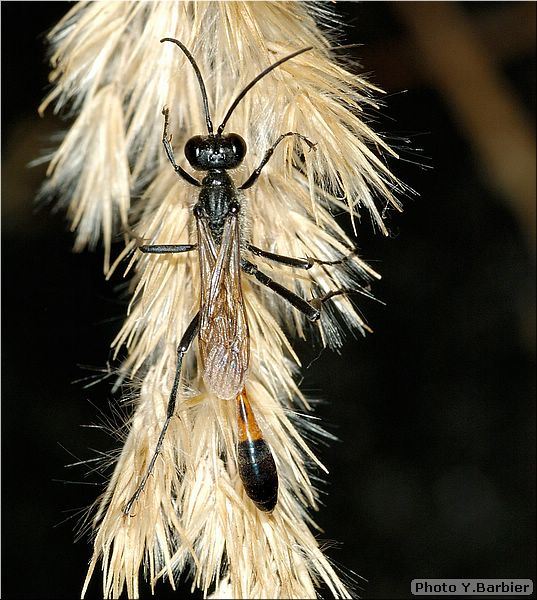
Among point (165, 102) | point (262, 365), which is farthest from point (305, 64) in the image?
point (262, 365)

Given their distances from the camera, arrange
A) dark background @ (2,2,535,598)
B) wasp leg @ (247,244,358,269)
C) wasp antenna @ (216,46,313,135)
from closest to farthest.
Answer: wasp antenna @ (216,46,313,135) → wasp leg @ (247,244,358,269) → dark background @ (2,2,535,598)

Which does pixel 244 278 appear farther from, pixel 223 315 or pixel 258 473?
pixel 258 473

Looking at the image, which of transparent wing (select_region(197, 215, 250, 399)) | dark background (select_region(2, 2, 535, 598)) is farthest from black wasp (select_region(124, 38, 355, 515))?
dark background (select_region(2, 2, 535, 598))

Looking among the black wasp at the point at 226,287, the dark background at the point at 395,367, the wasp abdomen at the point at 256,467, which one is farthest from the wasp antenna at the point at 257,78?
the dark background at the point at 395,367

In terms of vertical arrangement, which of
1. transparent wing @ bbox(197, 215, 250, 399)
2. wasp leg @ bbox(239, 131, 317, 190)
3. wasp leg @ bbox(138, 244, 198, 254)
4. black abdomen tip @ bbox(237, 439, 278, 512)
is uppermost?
wasp leg @ bbox(239, 131, 317, 190)

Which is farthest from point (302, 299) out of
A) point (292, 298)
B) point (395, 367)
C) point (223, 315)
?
point (395, 367)

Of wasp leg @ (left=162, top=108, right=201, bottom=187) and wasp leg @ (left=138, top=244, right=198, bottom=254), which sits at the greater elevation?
wasp leg @ (left=162, top=108, right=201, bottom=187)

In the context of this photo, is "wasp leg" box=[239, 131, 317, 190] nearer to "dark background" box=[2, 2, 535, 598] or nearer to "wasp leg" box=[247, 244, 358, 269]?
"wasp leg" box=[247, 244, 358, 269]

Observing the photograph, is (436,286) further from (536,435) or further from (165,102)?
(165,102)
